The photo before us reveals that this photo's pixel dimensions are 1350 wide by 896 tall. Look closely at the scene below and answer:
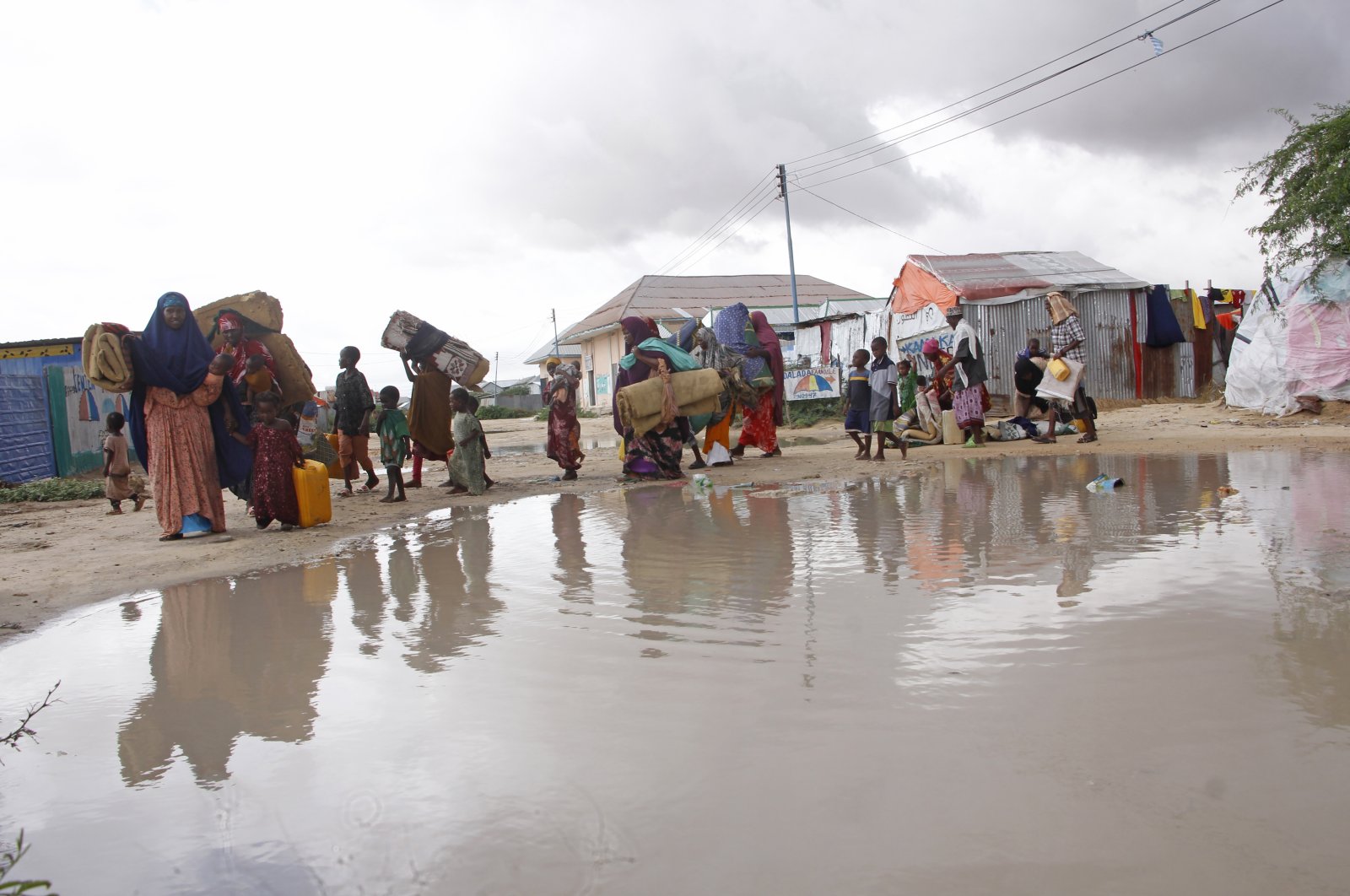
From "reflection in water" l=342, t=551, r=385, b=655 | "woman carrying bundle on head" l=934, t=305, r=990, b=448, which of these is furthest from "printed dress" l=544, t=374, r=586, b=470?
"woman carrying bundle on head" l=934, t=305, r=990, b=448

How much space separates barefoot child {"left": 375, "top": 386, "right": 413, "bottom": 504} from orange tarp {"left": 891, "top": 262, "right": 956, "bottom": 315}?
1182 centimetres

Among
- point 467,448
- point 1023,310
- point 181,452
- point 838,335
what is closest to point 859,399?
point 467,448

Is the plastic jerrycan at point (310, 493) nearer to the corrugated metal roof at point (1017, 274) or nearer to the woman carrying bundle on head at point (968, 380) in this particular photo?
the woman carrying bundle on head at point (968, 380)

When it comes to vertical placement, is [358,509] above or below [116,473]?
below

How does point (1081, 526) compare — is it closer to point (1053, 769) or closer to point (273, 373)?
point (1053, 769)

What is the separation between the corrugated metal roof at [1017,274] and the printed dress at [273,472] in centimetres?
1371

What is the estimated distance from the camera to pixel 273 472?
8234 millimetres

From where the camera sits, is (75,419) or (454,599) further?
(75,419)

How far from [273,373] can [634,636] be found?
6405 mm

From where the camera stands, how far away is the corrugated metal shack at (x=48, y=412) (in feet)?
48.4

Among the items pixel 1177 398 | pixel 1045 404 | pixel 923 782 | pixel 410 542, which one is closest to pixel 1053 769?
pixel 923 782

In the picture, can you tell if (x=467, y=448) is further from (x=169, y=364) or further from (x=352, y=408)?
(x=169, y=364)

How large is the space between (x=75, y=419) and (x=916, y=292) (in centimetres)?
1541

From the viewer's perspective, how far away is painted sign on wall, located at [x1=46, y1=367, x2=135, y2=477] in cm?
1585
